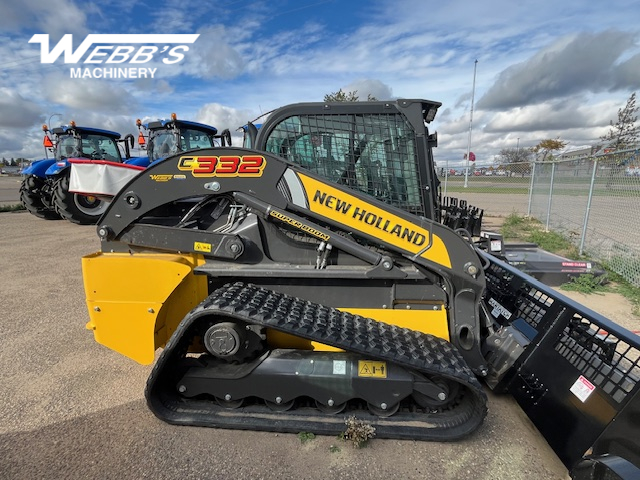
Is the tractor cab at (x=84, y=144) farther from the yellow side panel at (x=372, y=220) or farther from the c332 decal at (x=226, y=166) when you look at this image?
the yellow side panel at (x=372, y=220)

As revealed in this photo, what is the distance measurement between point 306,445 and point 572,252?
7.08 m

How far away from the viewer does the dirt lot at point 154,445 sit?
2.19 meters

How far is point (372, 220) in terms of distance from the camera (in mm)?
2527

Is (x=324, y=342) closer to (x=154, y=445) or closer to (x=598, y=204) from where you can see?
(x=154, y=445)

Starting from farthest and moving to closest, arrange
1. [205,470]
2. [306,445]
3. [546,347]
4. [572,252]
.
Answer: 1. [572,252]
2. [546,347]
3. [306,445]
4. [205,470]

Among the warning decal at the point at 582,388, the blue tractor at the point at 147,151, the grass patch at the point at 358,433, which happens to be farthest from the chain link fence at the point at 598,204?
the blue tractor at the point at 147,151

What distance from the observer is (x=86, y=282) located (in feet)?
8.61

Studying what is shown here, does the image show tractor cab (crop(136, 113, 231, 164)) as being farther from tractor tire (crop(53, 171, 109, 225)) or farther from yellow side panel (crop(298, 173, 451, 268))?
yellow side panel (crop(298, 173, 451, 268))

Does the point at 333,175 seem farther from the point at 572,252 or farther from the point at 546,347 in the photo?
the point at 572,252

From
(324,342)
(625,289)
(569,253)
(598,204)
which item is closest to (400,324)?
(324,342)

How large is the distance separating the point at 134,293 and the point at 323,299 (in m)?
1.31

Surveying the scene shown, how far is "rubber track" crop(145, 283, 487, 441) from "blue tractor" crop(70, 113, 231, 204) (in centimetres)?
558

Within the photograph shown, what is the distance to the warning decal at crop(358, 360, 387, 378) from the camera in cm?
238

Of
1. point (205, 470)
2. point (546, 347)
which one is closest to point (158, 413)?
point (205, 470)
